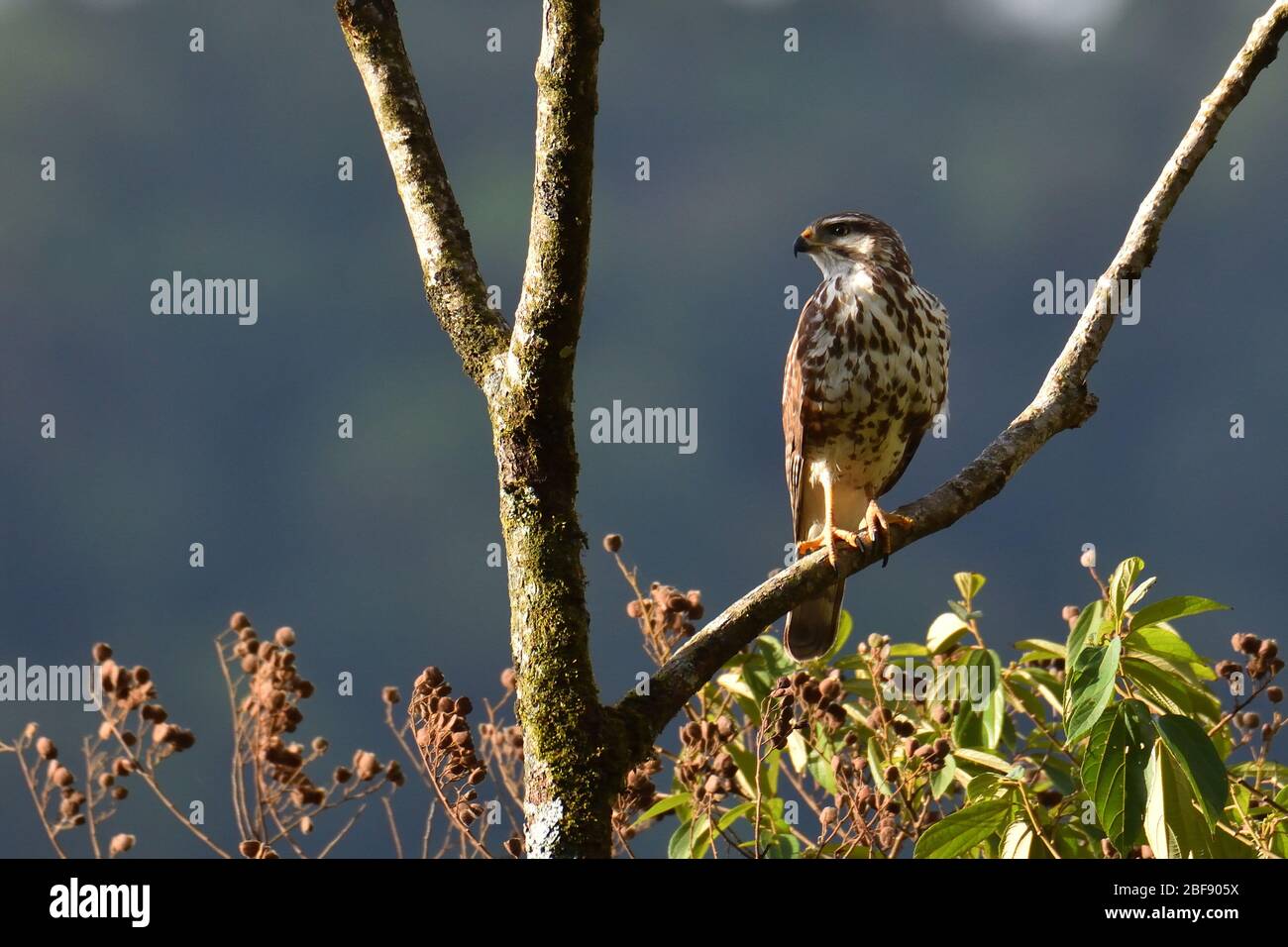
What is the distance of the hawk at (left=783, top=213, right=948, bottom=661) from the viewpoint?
393 centimetres

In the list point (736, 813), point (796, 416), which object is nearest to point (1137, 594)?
point (736, 813)

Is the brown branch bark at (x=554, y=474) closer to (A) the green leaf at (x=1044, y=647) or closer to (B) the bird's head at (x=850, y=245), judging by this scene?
(A) the green leaf at (x=1044, y=647)

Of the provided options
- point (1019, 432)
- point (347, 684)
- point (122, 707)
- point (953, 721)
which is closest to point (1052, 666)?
point (953, 721)

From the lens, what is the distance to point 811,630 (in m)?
3.60

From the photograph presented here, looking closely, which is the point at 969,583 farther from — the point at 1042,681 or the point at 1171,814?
the point at 1171,814

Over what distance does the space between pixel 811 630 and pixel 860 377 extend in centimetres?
75

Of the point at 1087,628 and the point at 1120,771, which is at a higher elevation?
the point at 1087,628

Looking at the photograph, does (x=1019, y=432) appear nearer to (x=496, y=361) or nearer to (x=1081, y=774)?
(x=1081, y=774)

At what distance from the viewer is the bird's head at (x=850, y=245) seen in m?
4.23

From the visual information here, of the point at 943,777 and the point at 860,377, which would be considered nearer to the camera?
the point at 943,777

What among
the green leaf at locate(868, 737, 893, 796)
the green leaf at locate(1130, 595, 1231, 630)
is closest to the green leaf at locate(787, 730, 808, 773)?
the green leaf at locate(868, 737, 893, 796)

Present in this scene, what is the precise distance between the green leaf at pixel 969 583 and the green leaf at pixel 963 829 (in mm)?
759
